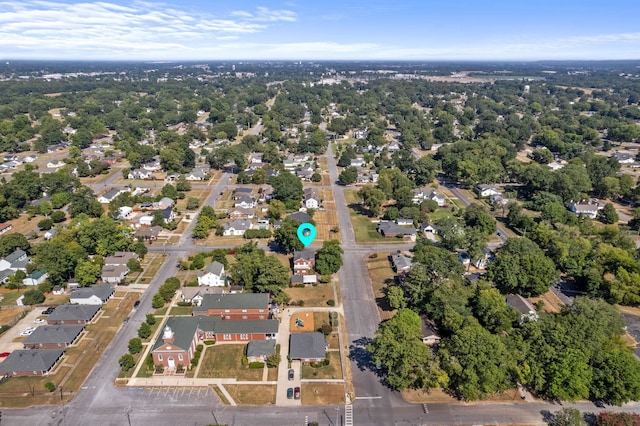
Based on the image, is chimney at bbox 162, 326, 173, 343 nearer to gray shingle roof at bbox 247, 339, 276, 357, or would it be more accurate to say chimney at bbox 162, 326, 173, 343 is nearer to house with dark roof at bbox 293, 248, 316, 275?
gray shingle roof at bbox 247, 339, 276, 357

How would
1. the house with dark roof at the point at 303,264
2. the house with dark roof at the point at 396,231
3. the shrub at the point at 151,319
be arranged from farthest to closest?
the house with dark roof at the point at 396,231
the house with dark roof at the point at 303,264
the shrub at the point at 151,319

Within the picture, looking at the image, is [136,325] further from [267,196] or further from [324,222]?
[267,196]

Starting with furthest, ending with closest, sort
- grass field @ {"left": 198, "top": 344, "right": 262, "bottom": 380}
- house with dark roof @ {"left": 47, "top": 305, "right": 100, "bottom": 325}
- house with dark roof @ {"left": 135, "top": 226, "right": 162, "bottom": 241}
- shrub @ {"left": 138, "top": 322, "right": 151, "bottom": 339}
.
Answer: house with dark roof @ {"left": 135, "top": 226, "right": 162, "bottom": 241}, house with dark roof @ {"left": 47, "top": 305, "right": 100, "bottom": 325}, shrub @ {"left": 138, "top": 322, "right": 151, "bottom": 339}, grass field @ {"left": 198, "top": 344, "right": 262, "bottom": 380}

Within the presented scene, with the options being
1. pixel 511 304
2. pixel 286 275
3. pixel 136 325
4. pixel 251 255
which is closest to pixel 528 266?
pixel 511 304

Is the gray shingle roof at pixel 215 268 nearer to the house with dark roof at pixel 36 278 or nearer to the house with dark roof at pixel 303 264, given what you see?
the house with dark roof at pixel 303 264

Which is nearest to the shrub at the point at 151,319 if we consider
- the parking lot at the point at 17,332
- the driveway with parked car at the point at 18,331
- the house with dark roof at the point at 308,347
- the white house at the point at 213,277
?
the white house at the point at 213,277

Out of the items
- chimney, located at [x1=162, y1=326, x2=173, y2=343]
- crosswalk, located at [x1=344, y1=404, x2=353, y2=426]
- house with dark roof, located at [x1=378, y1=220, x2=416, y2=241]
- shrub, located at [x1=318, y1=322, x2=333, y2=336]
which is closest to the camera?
crosswalk, located at [x1=344, y1=404, x2=353, y2=426]

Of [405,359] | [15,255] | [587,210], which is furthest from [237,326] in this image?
[587,210]

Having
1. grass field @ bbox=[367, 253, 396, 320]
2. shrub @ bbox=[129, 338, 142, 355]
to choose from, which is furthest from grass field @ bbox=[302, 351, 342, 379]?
shrub @ bbox=[129, 338, 142, 355]
